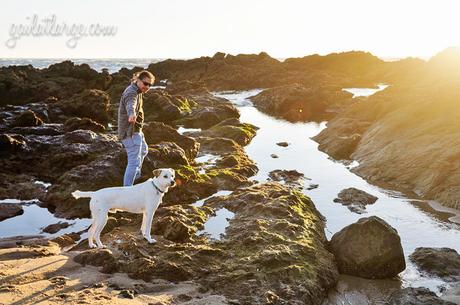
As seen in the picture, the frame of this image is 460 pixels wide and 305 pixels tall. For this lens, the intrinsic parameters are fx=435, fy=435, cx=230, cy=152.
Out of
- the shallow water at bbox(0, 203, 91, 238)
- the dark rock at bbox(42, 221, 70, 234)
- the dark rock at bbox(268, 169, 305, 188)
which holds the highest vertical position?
the dark rock at bbox(268, 169, 305, 188)

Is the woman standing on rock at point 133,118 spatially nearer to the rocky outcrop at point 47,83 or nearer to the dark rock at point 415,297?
the dark rock at point 415,297

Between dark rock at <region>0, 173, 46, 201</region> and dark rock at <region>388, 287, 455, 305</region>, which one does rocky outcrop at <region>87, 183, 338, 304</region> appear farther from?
dark rock at <region>0, 173, 46, 201</region>

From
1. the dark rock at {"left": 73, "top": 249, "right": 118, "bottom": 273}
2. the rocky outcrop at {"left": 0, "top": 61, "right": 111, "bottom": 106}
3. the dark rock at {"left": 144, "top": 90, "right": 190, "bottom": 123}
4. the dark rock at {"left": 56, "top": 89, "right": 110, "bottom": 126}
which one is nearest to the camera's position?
the dark rock at {"left": 73, "top": 249, "right": 118, "bottom": 273}

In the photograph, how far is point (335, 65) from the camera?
9725 cm

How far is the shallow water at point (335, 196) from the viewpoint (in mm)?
12344

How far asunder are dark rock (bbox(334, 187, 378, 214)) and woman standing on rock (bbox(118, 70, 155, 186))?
25.5ft

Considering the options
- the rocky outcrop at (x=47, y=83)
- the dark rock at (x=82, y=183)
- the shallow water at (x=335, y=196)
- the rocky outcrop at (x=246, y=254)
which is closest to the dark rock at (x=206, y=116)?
the shallow water at (x=335, y=196)

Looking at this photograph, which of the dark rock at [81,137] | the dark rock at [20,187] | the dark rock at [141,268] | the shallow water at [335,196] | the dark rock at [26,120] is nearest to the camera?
the dark rock at [141,268]

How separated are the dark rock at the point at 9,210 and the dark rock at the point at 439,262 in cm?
1159

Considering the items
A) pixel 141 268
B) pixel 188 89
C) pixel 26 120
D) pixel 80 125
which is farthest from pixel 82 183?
pixel 188 89

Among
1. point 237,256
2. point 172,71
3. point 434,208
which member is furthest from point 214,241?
point 172,71

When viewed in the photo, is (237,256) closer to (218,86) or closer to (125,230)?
(125,230)

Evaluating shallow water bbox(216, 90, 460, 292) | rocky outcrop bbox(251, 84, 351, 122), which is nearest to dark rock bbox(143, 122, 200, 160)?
shallow water bbox(216, 90, 460, 292)

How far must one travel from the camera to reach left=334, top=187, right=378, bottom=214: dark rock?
1523cm
